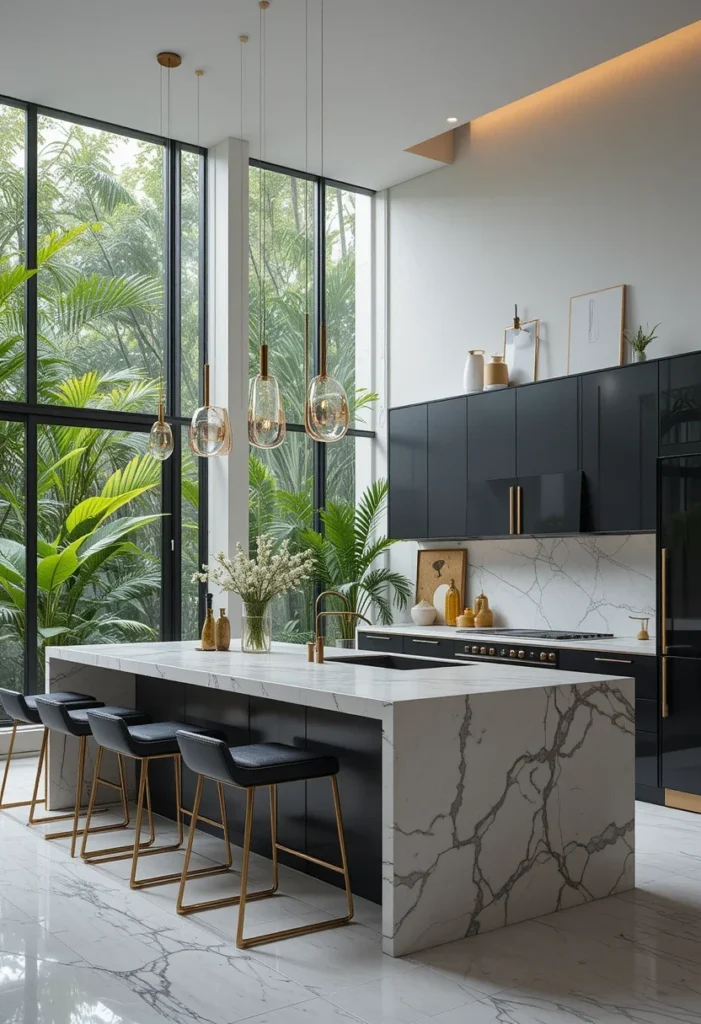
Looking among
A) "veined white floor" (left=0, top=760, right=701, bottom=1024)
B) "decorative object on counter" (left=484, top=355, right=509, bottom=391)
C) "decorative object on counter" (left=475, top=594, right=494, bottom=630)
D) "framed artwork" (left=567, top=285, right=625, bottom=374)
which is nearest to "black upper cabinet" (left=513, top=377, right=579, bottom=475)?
"framed artwork" (left=567, top=285, right=625, bottom=374)

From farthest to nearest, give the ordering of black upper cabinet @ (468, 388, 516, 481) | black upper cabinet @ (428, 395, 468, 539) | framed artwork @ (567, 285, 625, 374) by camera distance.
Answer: black upper cabinet @ (428, 395, 468, 539) → black upper cabinet @ (468, 388, 516, 481) → framed artwork @ (567, 285, 625, 374)

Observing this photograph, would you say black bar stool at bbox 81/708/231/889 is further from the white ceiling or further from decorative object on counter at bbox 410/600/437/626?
the white ceiling

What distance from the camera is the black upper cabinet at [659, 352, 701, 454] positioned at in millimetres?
5578

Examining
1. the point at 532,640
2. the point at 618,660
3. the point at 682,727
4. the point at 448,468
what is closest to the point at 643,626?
the point at 618,660

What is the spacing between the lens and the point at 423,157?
795cm

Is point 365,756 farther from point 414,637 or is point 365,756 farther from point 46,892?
point 414,637

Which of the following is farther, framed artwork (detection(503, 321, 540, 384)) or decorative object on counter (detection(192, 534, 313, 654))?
framed artwork (detection(503, 321, 540, 384))

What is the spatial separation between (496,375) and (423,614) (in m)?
1.90

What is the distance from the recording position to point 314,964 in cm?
335

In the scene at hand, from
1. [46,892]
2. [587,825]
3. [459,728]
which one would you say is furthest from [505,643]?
[46,892]

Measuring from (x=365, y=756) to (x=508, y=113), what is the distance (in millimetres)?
5310

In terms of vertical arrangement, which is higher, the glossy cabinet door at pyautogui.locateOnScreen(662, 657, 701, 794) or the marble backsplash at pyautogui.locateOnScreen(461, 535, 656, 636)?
the marble backsplash at pyautogui.locateOnScreen(461, 535, 656, 636)

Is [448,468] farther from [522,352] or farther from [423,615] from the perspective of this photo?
[423,615]

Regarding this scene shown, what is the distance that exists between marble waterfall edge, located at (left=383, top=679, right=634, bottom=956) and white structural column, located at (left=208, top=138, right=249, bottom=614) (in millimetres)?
3862
